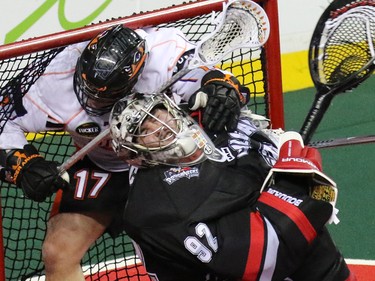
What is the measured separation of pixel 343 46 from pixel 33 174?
3.35ft

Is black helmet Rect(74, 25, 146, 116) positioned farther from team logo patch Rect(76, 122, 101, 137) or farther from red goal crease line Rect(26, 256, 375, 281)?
red goal crease line Rect(26, 256, 375, 281)

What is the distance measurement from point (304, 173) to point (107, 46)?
0.65m

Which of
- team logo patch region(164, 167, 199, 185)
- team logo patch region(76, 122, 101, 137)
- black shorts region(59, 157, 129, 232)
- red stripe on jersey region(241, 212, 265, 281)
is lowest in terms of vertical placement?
black shorts region(59, 157, 129, 232)

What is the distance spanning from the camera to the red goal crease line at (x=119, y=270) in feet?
10.9

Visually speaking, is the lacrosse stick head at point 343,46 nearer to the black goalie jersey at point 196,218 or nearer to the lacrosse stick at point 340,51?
the lacrosse stick at point 340,51

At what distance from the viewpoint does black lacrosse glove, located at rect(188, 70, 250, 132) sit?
2.42 m

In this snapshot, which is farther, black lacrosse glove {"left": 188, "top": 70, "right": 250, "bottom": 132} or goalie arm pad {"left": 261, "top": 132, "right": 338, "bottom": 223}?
black lacrosse glove {"left": 188, "top": 70, "right": 250, "bottom": 132}

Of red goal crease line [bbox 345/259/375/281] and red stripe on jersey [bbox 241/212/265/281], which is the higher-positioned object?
red stripe on jersey [bbox 241/212/265/281]

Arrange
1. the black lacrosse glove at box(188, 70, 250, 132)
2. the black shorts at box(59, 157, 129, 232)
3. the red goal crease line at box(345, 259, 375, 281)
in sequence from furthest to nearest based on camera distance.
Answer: the red goal crease line at box(345, 259, 375, 281)
the black shorts at box(59, 157, 129, 232)
the black lacrosse glove at box(188, 70, 250, 132)

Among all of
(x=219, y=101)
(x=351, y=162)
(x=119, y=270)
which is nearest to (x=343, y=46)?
(x=219, y=101)

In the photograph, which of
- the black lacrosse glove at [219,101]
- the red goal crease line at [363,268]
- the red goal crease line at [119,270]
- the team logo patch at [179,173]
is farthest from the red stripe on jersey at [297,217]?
the red goal crease line at [363,268]

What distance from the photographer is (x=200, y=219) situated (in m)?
2.14

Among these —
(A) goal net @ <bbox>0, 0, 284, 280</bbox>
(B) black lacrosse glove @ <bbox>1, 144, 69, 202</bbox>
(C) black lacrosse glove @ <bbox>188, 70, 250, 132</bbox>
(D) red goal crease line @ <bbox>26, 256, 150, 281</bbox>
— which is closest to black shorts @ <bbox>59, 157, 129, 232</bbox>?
(A) goal net @ <bbox>0, 0, 284, 280</bbox>

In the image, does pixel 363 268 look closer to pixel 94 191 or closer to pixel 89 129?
pixel 94 191
